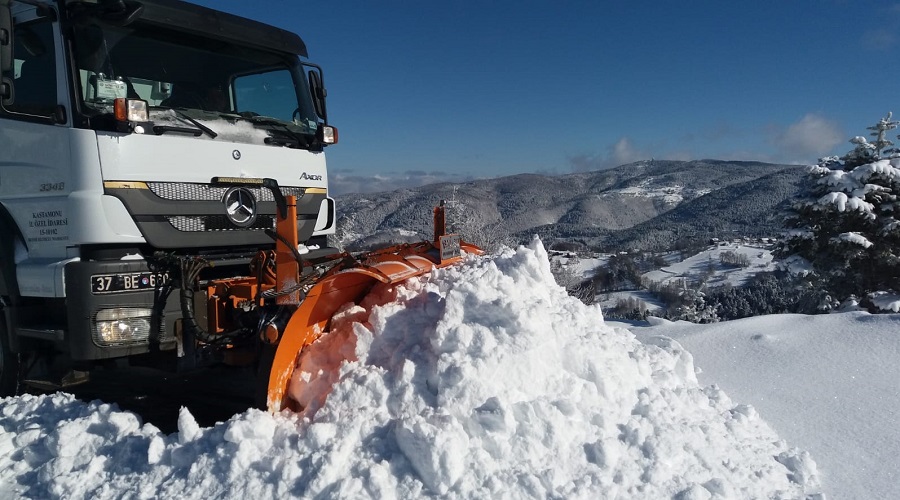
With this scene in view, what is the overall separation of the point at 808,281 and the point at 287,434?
17563 mm

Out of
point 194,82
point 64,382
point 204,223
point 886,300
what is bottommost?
point 886,300

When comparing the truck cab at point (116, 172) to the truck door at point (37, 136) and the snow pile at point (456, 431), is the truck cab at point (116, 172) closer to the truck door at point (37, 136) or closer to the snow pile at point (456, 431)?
the truck door at point (37, 136)

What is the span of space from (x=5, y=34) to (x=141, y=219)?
58.4 inches

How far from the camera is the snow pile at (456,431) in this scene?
3053 mm

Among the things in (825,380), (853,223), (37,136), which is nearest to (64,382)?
(37,136)

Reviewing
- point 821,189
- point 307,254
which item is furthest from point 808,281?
point 307,254

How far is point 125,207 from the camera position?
4102 millimetres

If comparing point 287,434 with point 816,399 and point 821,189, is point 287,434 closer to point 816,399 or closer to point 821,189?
point 816,399

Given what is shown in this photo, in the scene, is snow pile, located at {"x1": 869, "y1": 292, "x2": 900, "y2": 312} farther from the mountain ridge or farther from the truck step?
the mountain ridge

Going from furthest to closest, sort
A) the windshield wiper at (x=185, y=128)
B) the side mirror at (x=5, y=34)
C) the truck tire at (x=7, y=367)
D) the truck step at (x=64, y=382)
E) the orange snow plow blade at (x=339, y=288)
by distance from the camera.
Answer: the truck tire at (x=7, y=367) < the truck step at (x=64, y=382) < the windshield wiper at (x=185, y=128) < the side mirror at (x=5, y=34) < the orange snow plow blade at (x=339, y=288)

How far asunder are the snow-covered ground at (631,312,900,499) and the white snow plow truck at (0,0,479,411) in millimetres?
2849

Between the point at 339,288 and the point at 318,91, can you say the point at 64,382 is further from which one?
the point at 318,91

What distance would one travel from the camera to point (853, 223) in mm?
15750

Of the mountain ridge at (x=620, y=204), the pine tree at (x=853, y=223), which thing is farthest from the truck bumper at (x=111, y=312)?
the mountain ridge at (x=620, y=204)
